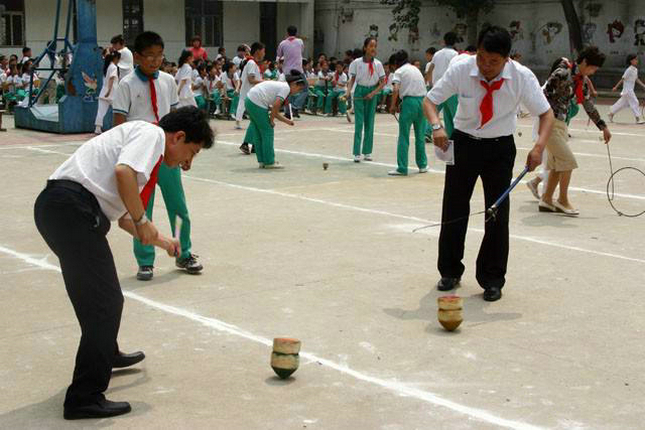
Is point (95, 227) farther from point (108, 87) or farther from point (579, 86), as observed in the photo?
point (108, 87)

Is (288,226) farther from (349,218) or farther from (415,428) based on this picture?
(415,428)

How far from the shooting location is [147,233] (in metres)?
4.62

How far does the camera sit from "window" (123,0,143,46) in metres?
36.7

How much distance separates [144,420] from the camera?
456 cm

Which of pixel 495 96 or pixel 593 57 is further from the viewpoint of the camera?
pixel 593 57

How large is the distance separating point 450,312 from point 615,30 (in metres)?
29.7

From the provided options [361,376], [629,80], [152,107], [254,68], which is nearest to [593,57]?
[152,107]

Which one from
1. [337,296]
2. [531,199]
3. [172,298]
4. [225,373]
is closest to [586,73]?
[531,199]

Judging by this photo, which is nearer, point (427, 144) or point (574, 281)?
point (574, 281)

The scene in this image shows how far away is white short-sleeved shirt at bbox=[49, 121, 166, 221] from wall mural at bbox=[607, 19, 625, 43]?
31.1 metres

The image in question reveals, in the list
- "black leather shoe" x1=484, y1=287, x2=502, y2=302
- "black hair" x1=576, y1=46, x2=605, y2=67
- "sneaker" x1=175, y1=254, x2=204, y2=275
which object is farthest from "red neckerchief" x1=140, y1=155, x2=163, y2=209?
"black hair" x1=576, y1=46, x2=605, y2=67

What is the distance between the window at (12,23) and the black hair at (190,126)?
1217 inches

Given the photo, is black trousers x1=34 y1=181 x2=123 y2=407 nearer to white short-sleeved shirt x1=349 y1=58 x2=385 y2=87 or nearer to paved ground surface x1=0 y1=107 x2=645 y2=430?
paved ground surface x1=0 y1=107 x2=645 y2=430

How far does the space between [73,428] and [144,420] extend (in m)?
0.32
